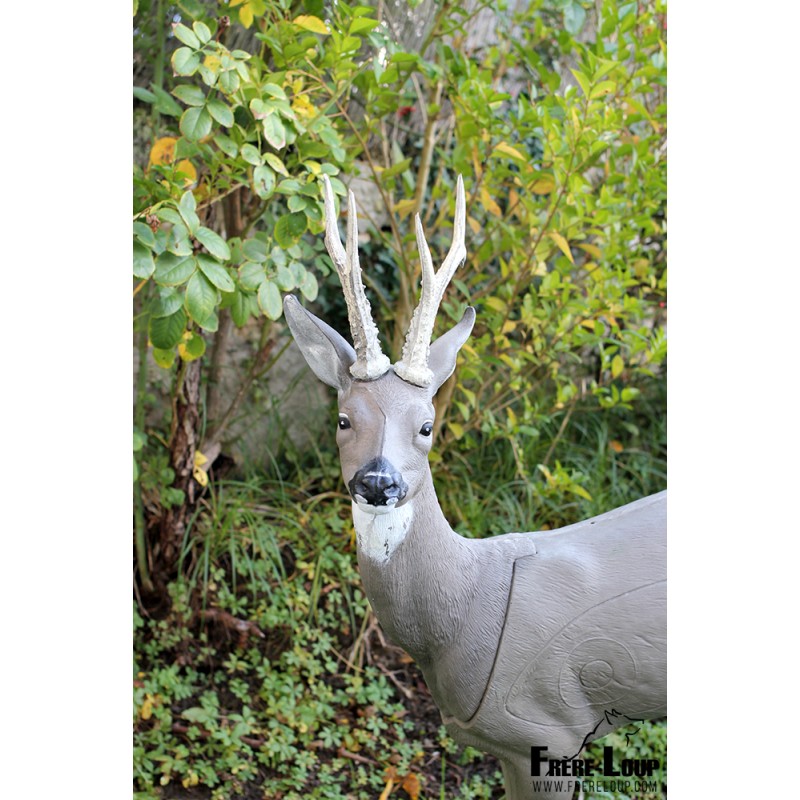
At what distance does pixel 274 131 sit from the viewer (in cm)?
198

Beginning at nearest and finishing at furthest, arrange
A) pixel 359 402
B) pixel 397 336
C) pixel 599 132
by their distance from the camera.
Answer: pixel 359 402
pixel 599 132
pixel 397 336

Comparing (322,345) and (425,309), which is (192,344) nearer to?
(322,345)

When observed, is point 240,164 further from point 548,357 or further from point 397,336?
point 548,357

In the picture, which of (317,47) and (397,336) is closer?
(317,47)

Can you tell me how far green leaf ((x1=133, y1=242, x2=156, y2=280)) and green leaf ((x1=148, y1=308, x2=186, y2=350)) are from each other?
0.16 metres

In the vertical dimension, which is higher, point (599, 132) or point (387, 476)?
point (599, 132)

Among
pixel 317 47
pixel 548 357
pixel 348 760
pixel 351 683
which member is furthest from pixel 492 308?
pixel 348 760

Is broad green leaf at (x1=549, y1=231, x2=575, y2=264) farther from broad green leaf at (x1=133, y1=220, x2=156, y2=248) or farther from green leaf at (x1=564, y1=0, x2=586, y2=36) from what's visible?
broad green leaf at (x1=133, y1=220, x2=156, y2=248)

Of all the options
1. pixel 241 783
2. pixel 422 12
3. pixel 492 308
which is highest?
pixel 422 12

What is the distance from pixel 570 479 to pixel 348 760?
1.28 metres

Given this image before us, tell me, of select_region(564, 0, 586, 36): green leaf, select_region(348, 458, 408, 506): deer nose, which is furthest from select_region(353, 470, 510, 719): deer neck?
select_region(564, 0, 586, 36): green leaf

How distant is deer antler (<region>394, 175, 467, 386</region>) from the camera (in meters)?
1.49

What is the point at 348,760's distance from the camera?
2.76 m

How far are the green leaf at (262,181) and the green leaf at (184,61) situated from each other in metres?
0.28
